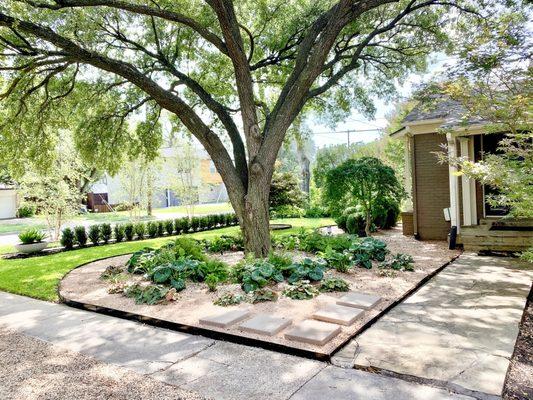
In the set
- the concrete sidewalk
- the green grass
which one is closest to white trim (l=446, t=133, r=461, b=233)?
the concrete sidewalk

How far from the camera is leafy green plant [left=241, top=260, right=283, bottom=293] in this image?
559 cm

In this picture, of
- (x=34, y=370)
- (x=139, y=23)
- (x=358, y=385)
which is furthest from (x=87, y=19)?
(x=358, y=385)

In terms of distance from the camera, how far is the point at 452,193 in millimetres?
9383

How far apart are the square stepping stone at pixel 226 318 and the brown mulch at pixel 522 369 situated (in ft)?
8.72

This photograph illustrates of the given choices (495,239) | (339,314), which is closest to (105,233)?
(339,314)

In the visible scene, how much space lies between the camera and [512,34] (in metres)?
5.54

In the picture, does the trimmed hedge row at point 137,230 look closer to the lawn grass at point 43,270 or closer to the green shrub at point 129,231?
the green shrub at point 129,231

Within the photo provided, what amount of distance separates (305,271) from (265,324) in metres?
1.93

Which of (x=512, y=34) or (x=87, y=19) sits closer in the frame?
(x=512, y=34)

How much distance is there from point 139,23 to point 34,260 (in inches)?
269

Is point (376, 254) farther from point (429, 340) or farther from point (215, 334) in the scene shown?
point (215, 334)

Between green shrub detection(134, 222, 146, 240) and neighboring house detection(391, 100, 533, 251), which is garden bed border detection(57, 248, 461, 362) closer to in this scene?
neighboring house detection(391, 100, 533, 251)

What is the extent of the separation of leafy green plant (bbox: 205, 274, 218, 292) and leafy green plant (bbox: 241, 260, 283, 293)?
0.44 meters

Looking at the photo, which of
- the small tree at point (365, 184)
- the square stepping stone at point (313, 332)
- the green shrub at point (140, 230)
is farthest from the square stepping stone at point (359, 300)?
the green shrub at point (140, 230)
